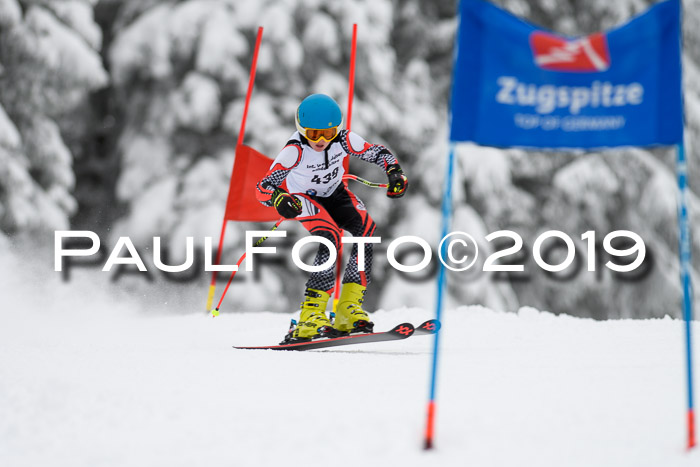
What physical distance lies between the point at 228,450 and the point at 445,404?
0.99 m

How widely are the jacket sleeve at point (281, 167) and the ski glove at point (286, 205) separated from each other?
18cm

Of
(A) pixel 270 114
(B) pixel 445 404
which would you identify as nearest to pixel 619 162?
(A) pixel 270 114

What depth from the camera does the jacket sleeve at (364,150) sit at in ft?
16.3

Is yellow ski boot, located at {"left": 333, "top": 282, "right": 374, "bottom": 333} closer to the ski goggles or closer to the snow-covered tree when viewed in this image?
the ski goggles

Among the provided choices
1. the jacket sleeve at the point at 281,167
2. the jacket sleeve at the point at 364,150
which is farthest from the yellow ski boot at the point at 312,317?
the jacket sleeve at the point at 364,150

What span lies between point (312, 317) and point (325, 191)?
0.86 m

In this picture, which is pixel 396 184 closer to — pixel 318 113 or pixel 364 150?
pixel 364 150

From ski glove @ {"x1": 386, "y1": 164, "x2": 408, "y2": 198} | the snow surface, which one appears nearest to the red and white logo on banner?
the snow surface

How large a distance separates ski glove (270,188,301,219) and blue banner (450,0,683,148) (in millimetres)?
2018

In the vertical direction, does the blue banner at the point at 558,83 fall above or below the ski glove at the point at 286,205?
above

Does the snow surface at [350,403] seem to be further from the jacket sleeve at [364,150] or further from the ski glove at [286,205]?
the jacket sleeve at [364,150]

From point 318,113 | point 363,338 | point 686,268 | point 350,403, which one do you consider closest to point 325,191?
point 318,113

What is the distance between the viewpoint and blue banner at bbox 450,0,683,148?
9.32 feet

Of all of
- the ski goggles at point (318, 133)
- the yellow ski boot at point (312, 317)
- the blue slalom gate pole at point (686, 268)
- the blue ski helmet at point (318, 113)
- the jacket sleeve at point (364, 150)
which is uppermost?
the blue ski helmet at point (318, 113)
